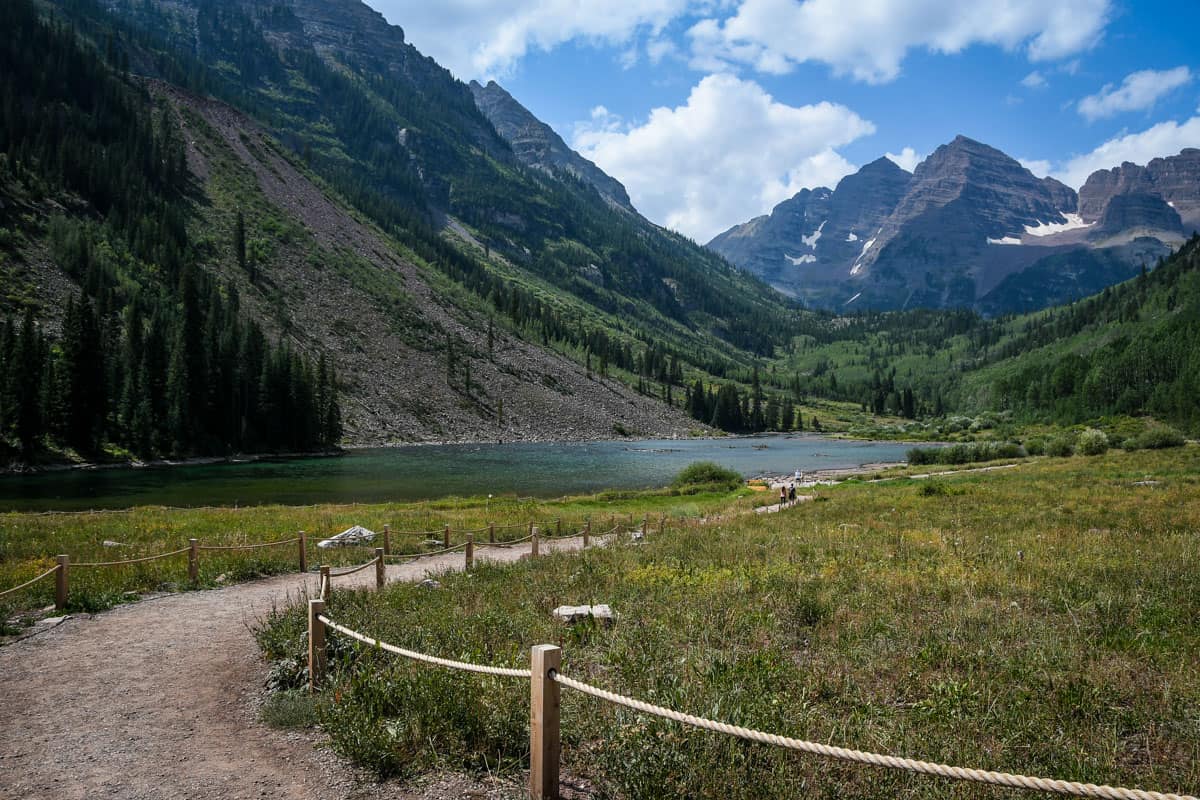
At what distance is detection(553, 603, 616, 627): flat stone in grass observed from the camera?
1146 centimetres

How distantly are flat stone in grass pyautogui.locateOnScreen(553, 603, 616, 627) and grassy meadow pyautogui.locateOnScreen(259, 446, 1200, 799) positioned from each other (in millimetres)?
335

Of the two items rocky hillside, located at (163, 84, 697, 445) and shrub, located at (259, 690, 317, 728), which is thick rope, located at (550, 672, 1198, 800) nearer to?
shrub, located at (259, 690, 317, 728)

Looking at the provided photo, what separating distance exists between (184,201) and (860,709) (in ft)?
551

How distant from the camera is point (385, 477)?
68125 millimetres

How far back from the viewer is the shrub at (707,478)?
202 ft

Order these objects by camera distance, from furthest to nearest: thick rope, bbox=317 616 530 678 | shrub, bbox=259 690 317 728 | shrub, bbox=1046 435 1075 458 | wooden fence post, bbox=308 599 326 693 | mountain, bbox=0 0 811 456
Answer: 1. mountain, bbox=0 0 811 456
2. shrub, bbox=1046 435 1075 458
3. wooden fence post, bbox=308 599 326 693
4. shrub, bbox=259 690 317 728
5. thick rope, bbox=317 616 530 678

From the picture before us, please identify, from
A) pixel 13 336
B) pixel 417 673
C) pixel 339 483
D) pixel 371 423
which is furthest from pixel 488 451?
pixel 417 673

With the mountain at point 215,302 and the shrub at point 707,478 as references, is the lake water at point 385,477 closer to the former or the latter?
the shrub at point 707,478

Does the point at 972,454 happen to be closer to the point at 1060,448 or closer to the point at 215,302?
the point at 1060,448

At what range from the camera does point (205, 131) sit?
166m

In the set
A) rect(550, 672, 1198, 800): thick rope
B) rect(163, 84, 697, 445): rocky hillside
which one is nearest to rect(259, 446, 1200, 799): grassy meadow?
rect(550, 672, 1198, 800): thick rope

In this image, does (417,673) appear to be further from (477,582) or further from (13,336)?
(13,336)

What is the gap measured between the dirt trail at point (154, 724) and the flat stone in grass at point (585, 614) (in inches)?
180

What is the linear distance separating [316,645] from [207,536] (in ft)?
68.6
